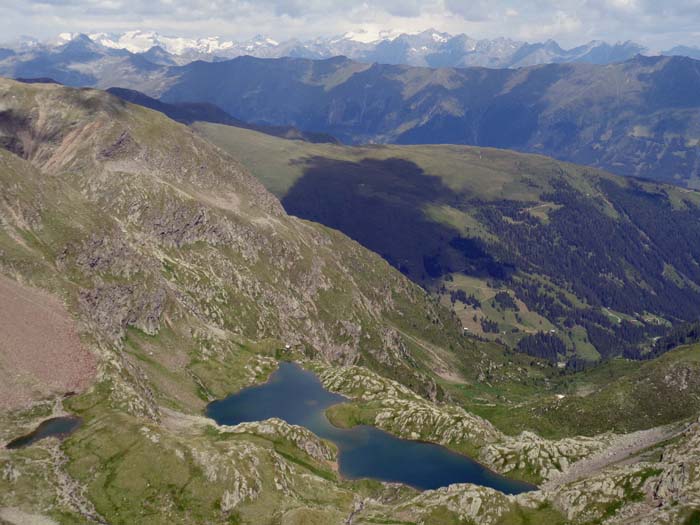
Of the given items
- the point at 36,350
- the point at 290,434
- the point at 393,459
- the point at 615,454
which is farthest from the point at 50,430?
the point at 615,454

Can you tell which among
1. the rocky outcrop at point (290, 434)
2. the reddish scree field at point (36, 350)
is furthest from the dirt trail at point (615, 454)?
the reddish scree field at point (36, 350)

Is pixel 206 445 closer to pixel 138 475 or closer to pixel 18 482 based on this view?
pixel 138 475

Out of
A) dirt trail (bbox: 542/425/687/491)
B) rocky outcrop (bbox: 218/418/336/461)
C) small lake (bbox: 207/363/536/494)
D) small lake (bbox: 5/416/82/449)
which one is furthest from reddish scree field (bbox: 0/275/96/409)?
dirt trail (bbox: 542/425/687/491)

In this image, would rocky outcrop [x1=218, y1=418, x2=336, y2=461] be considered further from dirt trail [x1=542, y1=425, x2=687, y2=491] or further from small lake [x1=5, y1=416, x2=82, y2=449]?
dirt trail [x1=542, y1=425, x2=687, y2=491]

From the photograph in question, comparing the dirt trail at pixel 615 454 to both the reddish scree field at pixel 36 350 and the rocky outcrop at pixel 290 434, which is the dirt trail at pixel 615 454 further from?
the reddish scree field at pixel 36 350

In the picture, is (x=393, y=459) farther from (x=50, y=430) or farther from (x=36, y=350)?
(x=36, y=350)

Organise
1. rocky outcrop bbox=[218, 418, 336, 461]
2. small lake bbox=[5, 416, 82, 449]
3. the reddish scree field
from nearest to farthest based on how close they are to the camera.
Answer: small lake bbox=[5, 416, 82, 449]
the reddish scree field
rocky outcrop bbox=[218, 418, 336, 461]
